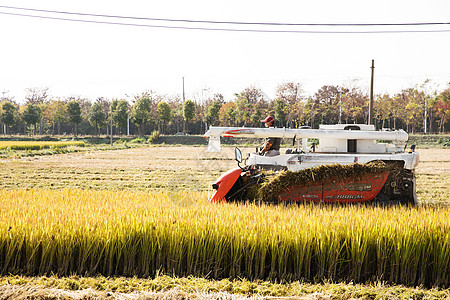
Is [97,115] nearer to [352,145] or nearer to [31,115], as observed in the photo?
[31,115]

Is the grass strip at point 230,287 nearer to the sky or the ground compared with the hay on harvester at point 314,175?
nearer to the ground

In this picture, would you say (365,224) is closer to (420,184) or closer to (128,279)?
(128,279)

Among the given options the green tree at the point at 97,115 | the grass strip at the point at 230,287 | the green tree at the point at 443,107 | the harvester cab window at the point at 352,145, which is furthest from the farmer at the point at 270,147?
the green tree at the point at 97,115

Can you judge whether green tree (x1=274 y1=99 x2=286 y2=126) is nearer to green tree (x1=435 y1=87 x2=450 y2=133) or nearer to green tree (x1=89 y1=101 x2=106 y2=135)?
green tree (x1=435 y1=87 x2=450 y2=133)

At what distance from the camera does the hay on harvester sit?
6055 mm

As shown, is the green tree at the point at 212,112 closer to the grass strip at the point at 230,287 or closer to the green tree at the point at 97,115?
the green tree at the point at 97,115

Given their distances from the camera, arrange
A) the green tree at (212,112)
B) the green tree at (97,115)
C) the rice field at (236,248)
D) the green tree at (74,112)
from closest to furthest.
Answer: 1. the rice field at (236,248)
2. the green tree at (212,112)
3. the green tree at (97,115)
4. the green tree at (74,112)

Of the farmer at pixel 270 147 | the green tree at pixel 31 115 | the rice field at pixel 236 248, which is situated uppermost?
the green tree at pixel 31 115

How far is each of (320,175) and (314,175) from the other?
10cm

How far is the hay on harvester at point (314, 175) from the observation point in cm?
605

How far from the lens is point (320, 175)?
6086 millimetres

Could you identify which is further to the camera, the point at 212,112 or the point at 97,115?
the point at 97,115

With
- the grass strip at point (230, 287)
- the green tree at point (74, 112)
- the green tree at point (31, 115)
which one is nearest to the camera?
the grass strip at point (230, 287)

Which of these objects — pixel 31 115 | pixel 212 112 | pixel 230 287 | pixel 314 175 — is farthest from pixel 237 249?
pixel 31 115
